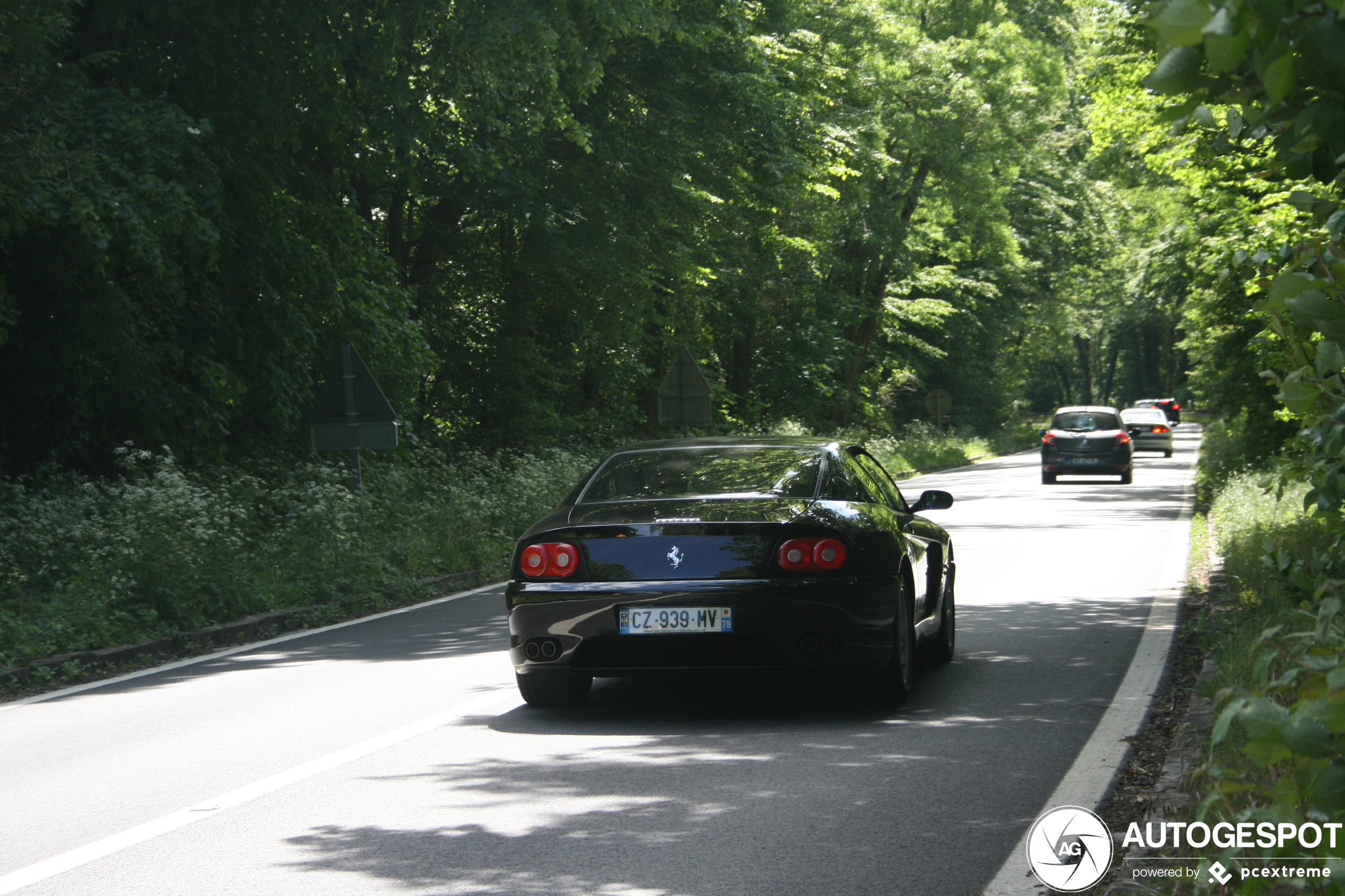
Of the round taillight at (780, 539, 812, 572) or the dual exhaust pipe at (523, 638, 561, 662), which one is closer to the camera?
the round taillight at (780, 539, 812, 572)

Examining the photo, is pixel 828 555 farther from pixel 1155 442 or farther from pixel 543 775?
pixel 1155 442

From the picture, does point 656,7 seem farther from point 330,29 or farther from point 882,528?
point 882,528

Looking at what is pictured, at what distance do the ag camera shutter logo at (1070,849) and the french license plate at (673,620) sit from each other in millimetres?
2118

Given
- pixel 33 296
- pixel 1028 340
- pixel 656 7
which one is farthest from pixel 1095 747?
pixel 1028 340

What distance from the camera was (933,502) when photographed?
910 cm

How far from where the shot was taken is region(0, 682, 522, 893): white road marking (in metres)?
5.03

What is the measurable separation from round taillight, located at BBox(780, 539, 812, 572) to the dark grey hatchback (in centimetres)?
2537

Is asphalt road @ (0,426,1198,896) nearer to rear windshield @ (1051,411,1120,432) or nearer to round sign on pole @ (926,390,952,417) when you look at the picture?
rear windshield @ (1051,411,1120,432)

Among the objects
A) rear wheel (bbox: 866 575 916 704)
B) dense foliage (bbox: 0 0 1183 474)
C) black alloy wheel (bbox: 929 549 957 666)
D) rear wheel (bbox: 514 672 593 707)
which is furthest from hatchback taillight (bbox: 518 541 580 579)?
dense foliage (bbox: 0 0 1183 474)

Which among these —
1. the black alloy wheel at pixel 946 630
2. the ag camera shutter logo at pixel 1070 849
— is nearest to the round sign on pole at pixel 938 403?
the black alloy wheel at pixel 946 630

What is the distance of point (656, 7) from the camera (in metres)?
20.4

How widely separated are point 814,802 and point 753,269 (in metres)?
30.8

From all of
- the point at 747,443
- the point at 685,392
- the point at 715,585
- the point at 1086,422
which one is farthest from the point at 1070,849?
the point at 1086,422

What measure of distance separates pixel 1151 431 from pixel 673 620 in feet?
146
